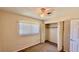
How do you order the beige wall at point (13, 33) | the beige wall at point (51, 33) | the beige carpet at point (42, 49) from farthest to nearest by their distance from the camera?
the beige wall at point (51, 33), the beige wall at point (13, 33), the beige carpet at point (42, 49)

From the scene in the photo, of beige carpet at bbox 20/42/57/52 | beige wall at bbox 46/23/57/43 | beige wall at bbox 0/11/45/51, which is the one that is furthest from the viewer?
beige wall at bbox 46/23/57/43

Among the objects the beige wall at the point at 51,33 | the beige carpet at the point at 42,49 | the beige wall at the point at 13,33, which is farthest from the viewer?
the beige wall at the point at 51,33

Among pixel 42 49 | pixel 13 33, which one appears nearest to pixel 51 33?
pixel 42 49

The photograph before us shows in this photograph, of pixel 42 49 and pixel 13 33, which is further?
pixel 13 33

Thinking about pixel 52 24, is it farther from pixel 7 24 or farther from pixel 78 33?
pixel 7 24

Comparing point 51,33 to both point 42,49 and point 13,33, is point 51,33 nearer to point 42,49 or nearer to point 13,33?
point 42,49

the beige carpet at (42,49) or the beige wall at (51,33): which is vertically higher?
the beige wall at (51,33)

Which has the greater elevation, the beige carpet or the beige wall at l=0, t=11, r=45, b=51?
the beige wall at l=0, t=11, r=45, b=51

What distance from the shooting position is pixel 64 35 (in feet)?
5.11

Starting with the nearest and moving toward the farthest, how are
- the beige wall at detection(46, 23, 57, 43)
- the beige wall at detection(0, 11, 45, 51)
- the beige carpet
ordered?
1. the beige carpet
2. the beige wall at detection(0, 11, 45, 51)
3. the beige wall at detection(46, 23, 57, 43)
